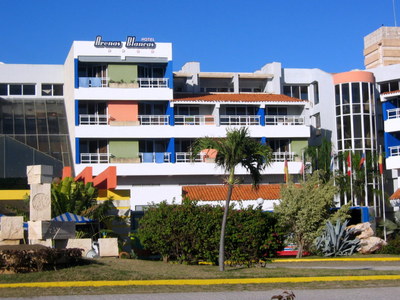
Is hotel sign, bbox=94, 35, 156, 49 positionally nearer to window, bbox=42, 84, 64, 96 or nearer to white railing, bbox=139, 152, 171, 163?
window, bbox=42, 84, 64, 96

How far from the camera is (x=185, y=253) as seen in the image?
2514 cm

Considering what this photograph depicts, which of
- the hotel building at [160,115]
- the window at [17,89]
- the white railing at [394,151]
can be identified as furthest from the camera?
the window at [17,89]

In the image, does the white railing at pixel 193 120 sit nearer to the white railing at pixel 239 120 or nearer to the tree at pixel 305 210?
the white railing at pixel 239 120

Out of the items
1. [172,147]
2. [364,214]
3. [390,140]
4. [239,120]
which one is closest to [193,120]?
[172,147]

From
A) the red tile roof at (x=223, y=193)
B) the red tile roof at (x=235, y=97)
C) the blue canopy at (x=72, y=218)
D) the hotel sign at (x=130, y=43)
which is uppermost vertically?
the hotel sign at (x=130, y=43)

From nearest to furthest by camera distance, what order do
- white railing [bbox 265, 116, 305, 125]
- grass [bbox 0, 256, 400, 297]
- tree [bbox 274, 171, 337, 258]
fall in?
grass [bbox 0, 256, 400, 297] → tree [bbox 274, 171, 337, 258] → white railing [bbox 265, 116, 305, 125]

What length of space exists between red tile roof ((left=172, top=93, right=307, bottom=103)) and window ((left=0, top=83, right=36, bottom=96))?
11453 mm

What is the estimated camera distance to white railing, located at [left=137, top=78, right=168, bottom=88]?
49.9m

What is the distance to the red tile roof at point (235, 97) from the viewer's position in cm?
5066

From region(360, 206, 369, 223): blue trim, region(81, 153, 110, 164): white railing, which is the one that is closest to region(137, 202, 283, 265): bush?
region(360, 206, 369, 223): blue trim

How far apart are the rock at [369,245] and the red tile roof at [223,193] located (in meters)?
9.21

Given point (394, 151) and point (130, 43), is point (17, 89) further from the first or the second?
point (394, 151)

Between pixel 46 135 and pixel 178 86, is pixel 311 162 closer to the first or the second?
pixel 178 86

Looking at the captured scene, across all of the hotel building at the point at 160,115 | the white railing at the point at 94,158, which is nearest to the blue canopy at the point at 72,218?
the hotel building at the point at 160,115
